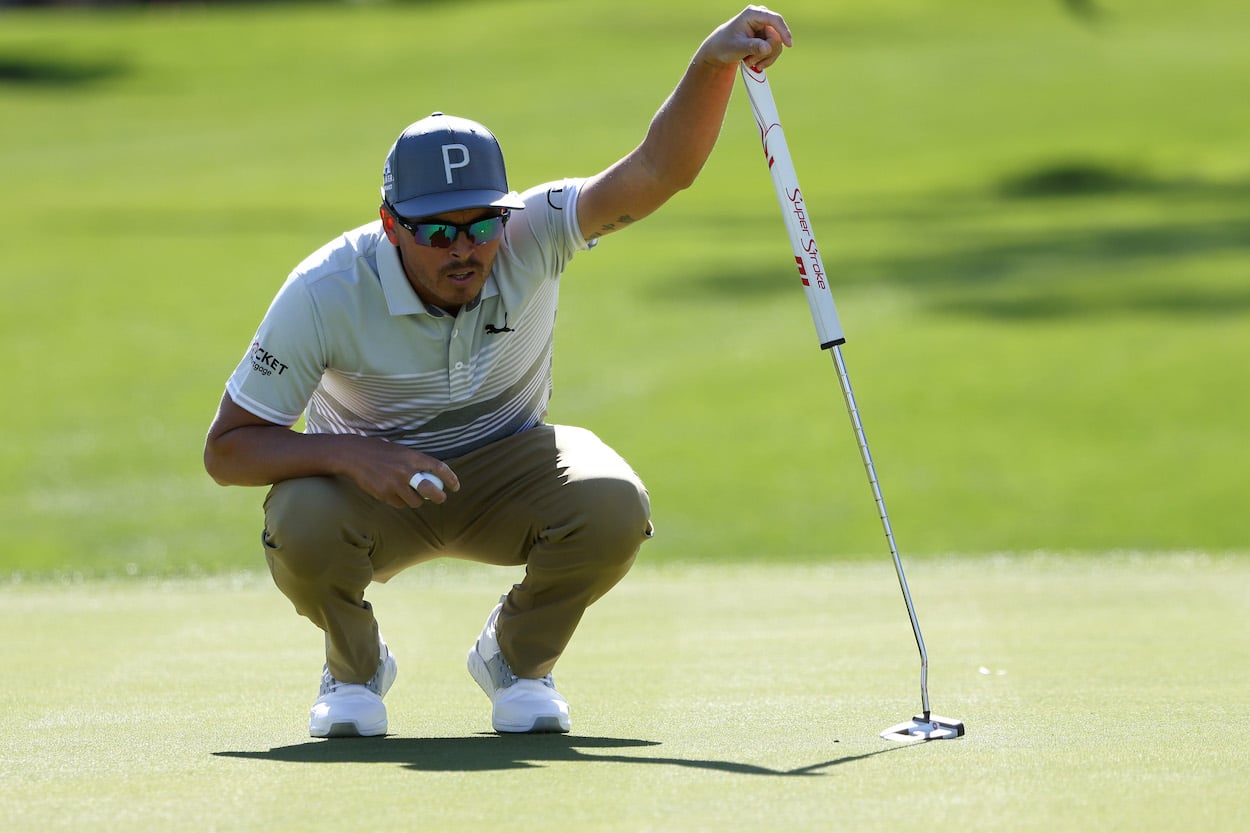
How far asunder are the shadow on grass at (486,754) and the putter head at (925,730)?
0.09 m

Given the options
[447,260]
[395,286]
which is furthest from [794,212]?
[395,286]

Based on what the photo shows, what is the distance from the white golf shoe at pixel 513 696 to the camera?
152 inches

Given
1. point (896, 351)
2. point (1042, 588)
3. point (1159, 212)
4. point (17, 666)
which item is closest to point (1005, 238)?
point (1159, 212)

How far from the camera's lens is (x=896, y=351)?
13344 millimetres

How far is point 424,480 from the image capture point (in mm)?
3625

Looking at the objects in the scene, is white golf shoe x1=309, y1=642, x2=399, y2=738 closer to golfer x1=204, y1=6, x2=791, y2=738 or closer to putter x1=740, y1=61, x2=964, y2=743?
golfer x1=204, y1=6, x2=791, y2=738

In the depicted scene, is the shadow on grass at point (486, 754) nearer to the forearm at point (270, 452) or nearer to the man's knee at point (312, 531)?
the man's knee at point (312, 531)

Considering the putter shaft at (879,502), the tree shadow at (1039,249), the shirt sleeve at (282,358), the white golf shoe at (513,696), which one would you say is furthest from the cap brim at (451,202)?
the tree shadow at (1039,249)

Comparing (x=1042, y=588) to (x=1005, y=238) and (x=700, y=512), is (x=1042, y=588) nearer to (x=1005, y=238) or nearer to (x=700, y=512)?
(x=700, y=512)

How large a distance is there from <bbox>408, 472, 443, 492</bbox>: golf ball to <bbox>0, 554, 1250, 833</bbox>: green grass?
1.63 feet

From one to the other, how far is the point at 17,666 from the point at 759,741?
2.15 meters

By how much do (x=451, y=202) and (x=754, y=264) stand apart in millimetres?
13203

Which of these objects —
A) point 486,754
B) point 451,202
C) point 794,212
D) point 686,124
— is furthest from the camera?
point 686,124

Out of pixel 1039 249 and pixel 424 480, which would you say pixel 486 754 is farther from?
pixel 1039 249
